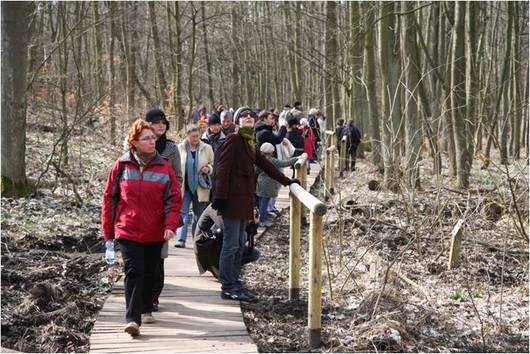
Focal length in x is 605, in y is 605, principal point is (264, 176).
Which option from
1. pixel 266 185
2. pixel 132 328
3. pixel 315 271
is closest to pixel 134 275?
pixel 132 328

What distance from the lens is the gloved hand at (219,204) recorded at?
606 centimetres

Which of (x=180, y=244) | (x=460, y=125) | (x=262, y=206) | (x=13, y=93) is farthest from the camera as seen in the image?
(x=460, y=125)

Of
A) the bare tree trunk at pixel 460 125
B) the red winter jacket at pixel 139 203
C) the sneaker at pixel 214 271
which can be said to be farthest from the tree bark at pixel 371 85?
the red winter jacket at pixel 139 203

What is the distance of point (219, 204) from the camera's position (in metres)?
6.08

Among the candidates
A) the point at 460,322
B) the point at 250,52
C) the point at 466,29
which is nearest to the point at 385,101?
the point at 466,29

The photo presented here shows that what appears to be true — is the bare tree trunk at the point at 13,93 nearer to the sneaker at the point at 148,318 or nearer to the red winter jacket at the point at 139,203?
the sneaker at the point at 148,318

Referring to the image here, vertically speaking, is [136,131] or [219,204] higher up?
[136,131]

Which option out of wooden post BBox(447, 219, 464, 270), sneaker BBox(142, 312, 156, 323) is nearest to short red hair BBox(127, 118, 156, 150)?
sneaker BBox(142, 312, 156, 323)

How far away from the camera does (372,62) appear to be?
1814 centimetres

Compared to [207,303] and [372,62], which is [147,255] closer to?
[207,303]

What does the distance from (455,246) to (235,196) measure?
3.60 metres

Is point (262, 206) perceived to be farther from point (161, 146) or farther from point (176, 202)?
point (176, 202)

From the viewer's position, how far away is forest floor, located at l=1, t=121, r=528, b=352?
5497 mm

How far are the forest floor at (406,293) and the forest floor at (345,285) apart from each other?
15 millimetres
